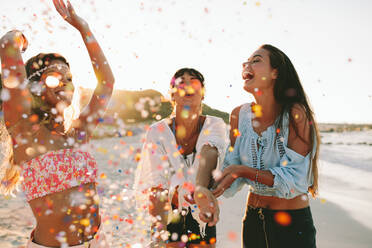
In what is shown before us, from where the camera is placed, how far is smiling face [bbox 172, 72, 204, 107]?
118 inches

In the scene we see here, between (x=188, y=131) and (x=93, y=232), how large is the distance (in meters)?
1.25

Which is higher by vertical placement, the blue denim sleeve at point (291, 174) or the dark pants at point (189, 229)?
the blue denim sleeve at point (291, 174)

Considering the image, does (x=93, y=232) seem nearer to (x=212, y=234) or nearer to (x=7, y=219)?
(x=212, y=234)

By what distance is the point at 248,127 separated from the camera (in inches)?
97.4

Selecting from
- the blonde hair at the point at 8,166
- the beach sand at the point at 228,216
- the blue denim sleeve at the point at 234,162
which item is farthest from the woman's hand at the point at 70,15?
the beach sand at the point at 228,216

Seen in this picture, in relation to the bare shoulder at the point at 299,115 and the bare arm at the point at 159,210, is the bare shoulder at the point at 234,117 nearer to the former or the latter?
the bare shoulder at the point at 299,115

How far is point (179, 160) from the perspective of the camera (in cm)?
287

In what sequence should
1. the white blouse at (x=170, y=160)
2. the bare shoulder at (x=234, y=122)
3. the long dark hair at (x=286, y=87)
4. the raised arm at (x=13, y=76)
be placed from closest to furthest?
the raised arm at (x=13, y=76)
the long dark hair at (x=286, y=87)
the bare shoulder at (x=234, y=122)
the white blouse at (x=170, y=160)

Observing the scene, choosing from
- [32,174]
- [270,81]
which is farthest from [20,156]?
[270,81]

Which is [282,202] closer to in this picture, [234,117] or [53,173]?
[234,117]

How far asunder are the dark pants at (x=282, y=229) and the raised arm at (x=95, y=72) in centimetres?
152

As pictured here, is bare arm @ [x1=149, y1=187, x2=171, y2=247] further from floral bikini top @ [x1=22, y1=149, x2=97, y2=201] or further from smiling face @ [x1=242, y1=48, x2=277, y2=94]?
smiling face @ [x1=242, y1=48, x2=277, y2=94]

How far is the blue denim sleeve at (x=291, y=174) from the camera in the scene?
6.98ft

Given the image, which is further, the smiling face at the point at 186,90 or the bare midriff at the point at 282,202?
the smiling face at the point at 186,90
